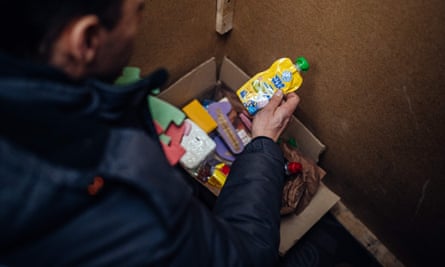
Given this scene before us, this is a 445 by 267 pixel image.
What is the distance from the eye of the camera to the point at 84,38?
1.57 feet

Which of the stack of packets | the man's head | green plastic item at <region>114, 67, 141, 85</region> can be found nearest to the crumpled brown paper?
Answer: the stack of packets

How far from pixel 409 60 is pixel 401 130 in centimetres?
21

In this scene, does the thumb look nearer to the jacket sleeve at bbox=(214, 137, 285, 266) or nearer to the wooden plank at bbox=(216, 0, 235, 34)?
A: the jacket sleeve at bbox=(214, 137, 285, 266)

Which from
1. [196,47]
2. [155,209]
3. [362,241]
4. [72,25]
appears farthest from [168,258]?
[362,241]

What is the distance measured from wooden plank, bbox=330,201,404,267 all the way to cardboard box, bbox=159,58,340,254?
18 cm

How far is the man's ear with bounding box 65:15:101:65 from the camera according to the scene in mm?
466

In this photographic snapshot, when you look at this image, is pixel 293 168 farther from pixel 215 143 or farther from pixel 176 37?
pixel 176 37

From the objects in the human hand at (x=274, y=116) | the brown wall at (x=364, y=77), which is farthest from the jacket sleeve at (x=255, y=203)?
the brown wall at (x=364, y=77)

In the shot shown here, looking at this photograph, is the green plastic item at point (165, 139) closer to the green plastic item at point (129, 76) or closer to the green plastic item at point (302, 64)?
the green plastic item at point (129, 76)

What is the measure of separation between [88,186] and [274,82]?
620 millimetres

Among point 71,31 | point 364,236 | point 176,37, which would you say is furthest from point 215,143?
point 71,31

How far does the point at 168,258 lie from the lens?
0.59 m

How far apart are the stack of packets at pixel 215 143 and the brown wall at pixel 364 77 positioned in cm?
13

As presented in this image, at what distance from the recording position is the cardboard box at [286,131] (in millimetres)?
1138
